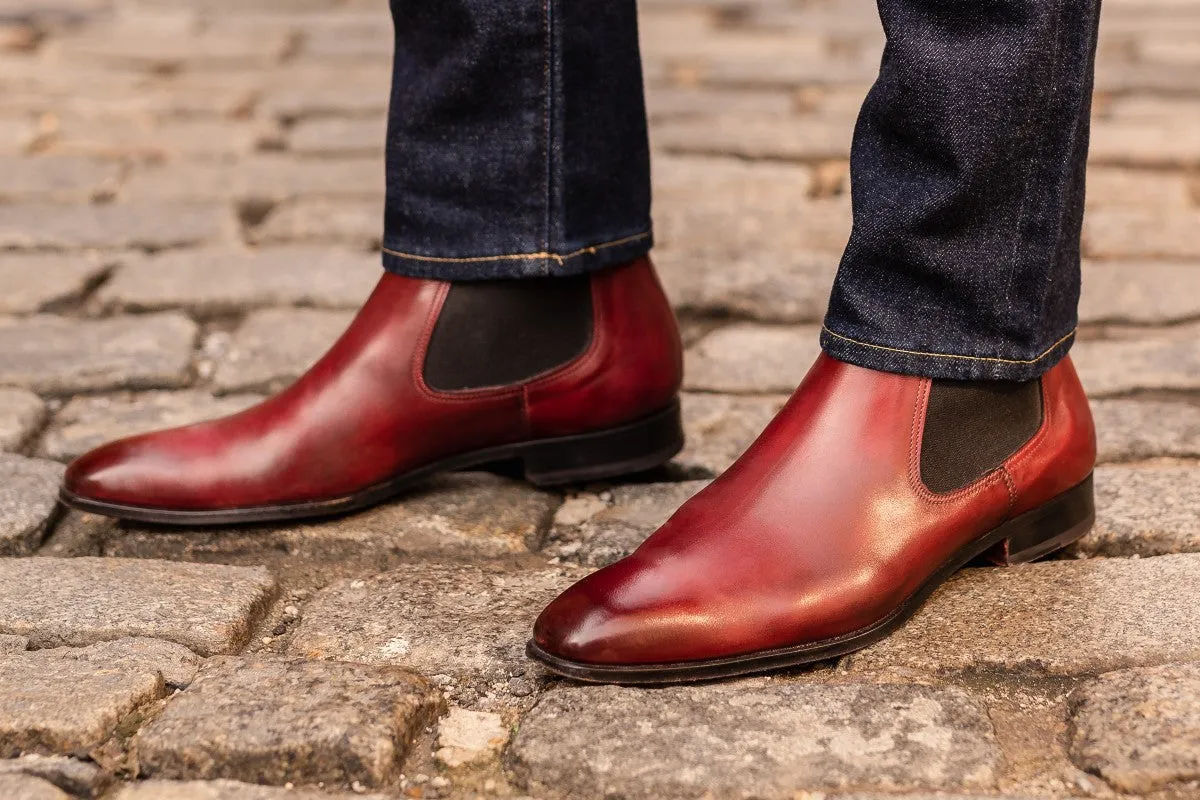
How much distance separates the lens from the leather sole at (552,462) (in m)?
1.49

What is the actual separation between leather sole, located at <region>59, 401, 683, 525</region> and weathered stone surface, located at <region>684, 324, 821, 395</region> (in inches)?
11.9

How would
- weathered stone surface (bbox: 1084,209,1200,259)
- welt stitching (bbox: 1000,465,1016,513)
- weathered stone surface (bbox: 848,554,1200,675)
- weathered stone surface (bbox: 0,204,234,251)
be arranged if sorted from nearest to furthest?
1. weathered stone surface (bbox: 848,554,1200,675)
2. welt stitching (bbox: 1000,465,1016,513)
3. weathered stone surface (bbox: 1084,209,1200,259)
4. weathered stone surface (bbox: 0,204,234,251)

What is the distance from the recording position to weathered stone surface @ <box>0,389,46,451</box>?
5.78 feet

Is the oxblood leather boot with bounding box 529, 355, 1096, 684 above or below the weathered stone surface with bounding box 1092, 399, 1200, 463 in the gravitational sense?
above

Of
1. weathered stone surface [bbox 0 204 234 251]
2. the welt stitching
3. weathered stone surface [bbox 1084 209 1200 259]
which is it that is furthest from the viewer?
weathered stone surface [bbox 0 204 234 251]

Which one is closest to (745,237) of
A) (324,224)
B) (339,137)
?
(324,224)

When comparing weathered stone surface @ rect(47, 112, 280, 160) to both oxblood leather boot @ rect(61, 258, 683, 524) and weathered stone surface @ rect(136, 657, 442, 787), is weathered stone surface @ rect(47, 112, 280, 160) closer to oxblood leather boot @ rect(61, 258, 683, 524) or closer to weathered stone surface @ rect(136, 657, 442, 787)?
oxblood leather boot @ rect(61, 258, 683, 524)

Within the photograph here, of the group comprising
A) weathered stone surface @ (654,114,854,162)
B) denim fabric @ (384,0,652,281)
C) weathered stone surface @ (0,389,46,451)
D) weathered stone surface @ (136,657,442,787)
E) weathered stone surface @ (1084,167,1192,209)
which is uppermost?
denim fabric @ (384,0,652,281)

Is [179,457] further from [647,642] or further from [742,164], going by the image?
[742,164]

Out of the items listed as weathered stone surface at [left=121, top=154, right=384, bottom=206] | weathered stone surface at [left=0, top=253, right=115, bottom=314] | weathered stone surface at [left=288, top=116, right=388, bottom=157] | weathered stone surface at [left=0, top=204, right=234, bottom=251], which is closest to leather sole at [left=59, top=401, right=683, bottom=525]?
weathered stone surface at [left=0, top=253, right=115, bottom=314]

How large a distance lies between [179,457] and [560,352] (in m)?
0.44

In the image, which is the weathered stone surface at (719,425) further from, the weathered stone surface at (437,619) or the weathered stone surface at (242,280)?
the weathered stone surface at (242,280)

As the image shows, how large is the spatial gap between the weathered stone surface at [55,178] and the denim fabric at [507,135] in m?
1.58

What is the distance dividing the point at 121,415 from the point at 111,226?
90 centimetres
